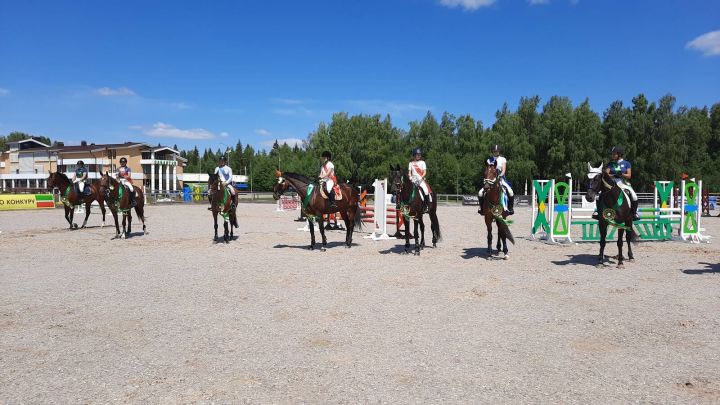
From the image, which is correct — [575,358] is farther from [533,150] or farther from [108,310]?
[533,150]

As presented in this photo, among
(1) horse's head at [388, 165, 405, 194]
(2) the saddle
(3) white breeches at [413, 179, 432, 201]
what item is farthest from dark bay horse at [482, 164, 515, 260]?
(2) the saddle

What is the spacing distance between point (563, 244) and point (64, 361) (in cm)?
1384

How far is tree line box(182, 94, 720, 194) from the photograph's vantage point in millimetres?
55031

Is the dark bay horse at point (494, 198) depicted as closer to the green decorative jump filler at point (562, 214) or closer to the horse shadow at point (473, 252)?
the horse shadow at point (473, 252)

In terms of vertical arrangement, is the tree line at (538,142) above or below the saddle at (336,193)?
above

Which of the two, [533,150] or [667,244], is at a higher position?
[533,150]

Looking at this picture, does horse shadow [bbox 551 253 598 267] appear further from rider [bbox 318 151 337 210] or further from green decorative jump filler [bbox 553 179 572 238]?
rider [bbox 318 151 337 210]

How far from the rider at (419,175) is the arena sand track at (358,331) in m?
2.06

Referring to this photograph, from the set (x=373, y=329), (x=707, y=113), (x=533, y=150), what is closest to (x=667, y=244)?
(x=373, y=329)

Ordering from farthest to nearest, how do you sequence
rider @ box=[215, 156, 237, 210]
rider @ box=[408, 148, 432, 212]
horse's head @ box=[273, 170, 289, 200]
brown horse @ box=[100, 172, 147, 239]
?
1. brown horse @ box=[100, 172, 147, 239]
2. rider @ box=[215, 156, 237, 210]
3. horse's head @ box=[273, 170, 289, 200]
4. rider @ box=[408, 148, 432, 212]

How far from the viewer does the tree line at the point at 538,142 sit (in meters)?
55.0

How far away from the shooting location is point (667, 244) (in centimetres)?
1488

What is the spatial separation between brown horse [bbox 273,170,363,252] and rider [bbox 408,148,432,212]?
261 centimetres

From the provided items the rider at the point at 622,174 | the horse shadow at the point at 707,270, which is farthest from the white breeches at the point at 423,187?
the horse shadow at the point at 707,270
